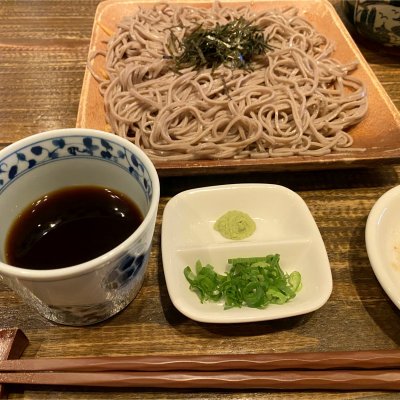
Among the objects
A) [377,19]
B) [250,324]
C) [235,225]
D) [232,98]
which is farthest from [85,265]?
[377,19]

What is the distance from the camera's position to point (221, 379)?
39.6 inches

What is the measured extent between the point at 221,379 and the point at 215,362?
0.04 meters

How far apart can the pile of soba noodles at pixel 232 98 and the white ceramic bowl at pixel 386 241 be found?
1.12 ft

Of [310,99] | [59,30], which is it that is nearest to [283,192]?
[310,99]

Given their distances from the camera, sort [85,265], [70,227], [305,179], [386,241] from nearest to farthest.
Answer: [85,265] → [70,227] → [386,241] → [305,179]

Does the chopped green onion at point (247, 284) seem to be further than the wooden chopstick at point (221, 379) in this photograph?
Yes

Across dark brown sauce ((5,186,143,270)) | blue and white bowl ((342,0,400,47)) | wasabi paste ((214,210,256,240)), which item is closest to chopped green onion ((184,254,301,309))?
wasabi paste ((214,210,256,240))

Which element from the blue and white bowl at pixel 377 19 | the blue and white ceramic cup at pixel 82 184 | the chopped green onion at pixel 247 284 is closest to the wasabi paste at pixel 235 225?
the chopped green onion at pixel 247 284

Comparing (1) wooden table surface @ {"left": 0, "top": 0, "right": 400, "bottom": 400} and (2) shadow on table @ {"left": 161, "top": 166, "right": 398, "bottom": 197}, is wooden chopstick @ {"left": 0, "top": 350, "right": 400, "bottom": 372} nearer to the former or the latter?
(1) wooden table surface @ {"left": 0, "top": 0, "right": 400, "bottom": 400}

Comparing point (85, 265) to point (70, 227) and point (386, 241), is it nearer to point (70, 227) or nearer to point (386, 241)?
point (70, 227)

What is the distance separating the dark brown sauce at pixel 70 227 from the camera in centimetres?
108

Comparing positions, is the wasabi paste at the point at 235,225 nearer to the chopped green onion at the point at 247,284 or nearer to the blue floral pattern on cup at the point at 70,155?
the chopped green onion at the point at 247,284

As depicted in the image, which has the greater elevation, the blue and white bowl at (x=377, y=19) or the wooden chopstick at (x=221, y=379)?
the blue and white bowl at (x=377, y=19)

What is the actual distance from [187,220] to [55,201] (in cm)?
44
